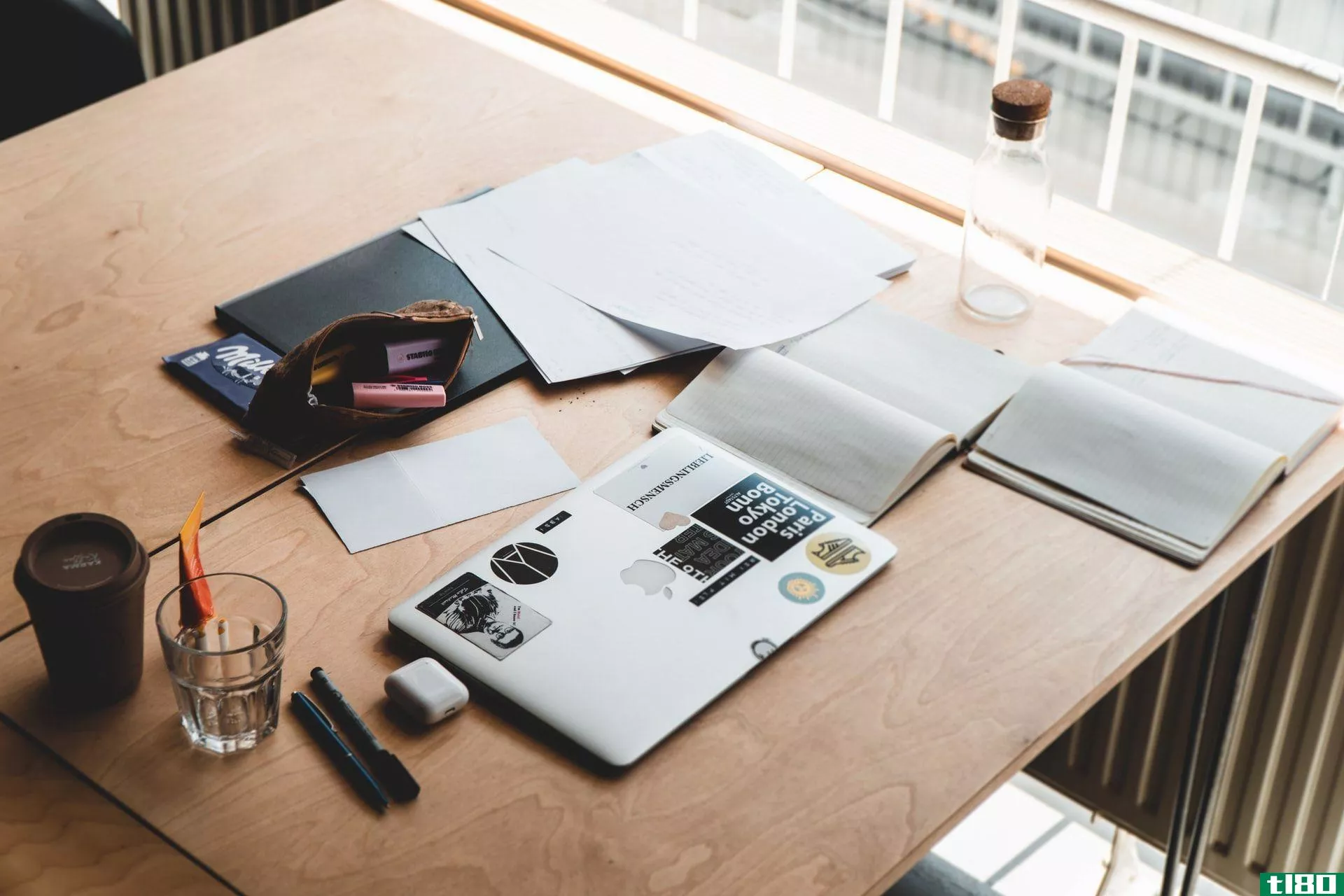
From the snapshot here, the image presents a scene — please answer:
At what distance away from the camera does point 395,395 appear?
121cm

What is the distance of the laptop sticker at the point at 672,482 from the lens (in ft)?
3.67

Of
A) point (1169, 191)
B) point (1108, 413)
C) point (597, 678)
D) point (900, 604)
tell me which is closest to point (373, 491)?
point (597, 678)

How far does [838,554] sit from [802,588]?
5 centimetres

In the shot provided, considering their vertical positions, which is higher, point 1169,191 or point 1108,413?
point 1108,413

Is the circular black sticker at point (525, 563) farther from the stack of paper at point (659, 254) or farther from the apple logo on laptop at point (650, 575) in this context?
the stack of paper at point (659, 254)

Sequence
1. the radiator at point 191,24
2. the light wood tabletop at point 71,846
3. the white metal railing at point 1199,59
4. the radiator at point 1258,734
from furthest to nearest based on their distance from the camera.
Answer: the radiator at point 191,24
the radiator at point 1258,734
the white metal railing at point 1199,59
the light wood tabletop at point 71,846

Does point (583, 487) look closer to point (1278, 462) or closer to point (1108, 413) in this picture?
point (1108, 413)

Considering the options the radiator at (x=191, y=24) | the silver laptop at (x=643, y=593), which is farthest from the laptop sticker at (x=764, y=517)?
the radiator at (x=191, y=24)

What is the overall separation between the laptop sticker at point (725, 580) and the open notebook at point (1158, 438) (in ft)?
0.77

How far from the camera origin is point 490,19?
187 cm

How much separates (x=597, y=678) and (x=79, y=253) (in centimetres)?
79

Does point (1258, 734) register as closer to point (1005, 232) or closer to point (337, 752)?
point (1005, 232)

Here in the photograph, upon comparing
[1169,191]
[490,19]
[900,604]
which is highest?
[490,19]

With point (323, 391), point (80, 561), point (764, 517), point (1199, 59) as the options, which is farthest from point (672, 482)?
point (1199, 59)
